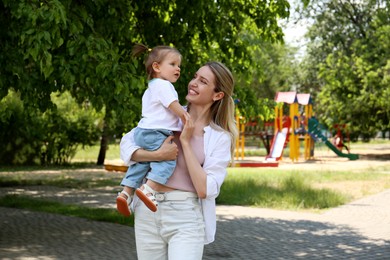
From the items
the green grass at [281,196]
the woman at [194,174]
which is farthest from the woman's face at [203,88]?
the green grass at [281,196]

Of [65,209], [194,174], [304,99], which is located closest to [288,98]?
[304,99]

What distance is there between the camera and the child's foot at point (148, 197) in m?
3.78

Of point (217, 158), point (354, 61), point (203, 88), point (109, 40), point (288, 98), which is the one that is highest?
point (354, 61)

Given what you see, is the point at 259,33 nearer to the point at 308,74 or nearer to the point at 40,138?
the point at 40,138

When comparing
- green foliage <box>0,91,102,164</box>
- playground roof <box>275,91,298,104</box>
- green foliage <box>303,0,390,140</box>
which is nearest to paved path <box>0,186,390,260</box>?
green foliage <box>0,91,102,164</box>

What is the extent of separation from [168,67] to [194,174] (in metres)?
0.71

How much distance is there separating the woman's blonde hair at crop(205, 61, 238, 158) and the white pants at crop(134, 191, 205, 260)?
17.3 inches

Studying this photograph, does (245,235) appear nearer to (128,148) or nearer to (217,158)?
(128,148)

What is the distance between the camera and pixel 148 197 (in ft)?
12.4

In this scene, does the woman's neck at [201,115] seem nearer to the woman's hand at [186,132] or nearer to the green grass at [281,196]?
the woman's hand at [186,132]

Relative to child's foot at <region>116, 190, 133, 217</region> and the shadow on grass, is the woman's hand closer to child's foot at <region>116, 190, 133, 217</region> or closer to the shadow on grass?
child's foot at <region>116, 190, 133, 217</region>

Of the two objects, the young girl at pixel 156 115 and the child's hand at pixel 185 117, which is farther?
the young girl at pixel 156 115

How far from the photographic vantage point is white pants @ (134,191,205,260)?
12.4 feet

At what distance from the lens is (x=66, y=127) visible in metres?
26.2
